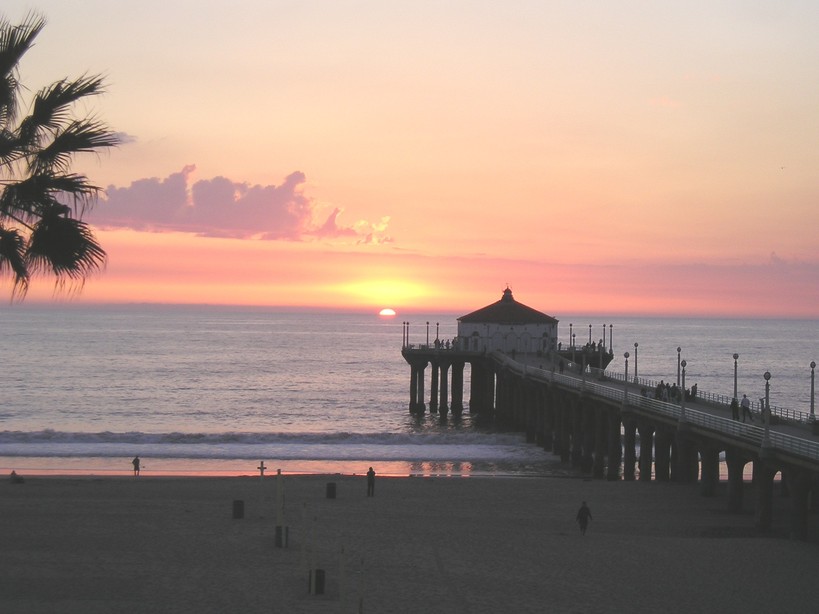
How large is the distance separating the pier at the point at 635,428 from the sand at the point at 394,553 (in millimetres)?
1297

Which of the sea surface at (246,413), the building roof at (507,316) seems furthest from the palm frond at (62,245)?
the building roof at (507,316)

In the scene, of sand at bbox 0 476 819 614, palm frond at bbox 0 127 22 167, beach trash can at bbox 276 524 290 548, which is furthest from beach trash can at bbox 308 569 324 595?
palm frond at bbox 0 127 22 167

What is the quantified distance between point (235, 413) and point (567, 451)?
106ft

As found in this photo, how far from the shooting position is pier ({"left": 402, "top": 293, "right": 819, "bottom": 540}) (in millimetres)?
24594

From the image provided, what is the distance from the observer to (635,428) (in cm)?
3816

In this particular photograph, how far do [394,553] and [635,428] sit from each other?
1748 centimetres

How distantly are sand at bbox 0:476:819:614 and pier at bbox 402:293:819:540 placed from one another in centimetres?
130

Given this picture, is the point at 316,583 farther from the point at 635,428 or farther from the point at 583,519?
the point at 635,428

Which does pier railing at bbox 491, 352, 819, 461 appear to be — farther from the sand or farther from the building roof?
the building roof

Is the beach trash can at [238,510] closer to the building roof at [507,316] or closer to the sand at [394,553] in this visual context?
the sand at [394,553]

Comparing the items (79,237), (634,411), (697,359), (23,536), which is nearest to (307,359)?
(697,359)

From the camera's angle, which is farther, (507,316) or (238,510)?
(507,316)

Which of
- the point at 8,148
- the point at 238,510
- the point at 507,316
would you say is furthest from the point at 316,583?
the point at 507,316

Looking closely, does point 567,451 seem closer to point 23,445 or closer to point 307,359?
point 23,445
